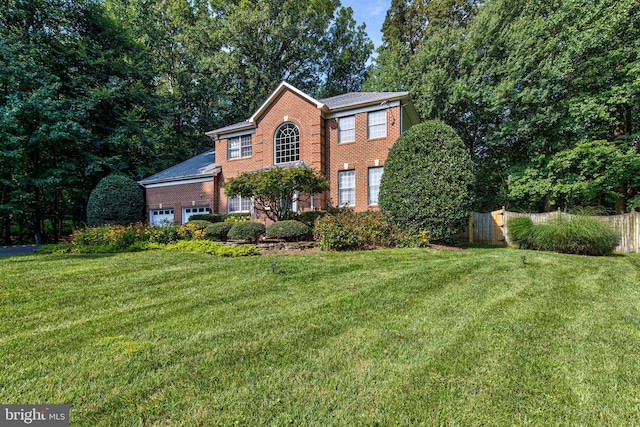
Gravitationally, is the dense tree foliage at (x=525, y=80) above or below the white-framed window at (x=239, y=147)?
above

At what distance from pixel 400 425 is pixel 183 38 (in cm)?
2905

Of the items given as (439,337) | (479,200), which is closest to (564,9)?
(479,200)

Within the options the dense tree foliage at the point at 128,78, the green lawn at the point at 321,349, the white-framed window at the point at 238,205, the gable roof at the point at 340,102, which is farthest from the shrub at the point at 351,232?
the dense tree foliage at the point at 128,78

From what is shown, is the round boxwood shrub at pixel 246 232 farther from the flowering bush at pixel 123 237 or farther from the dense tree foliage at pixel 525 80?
the dense tree foliage at pixel 525 80

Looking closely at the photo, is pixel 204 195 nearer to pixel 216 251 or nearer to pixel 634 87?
pixel 216 251

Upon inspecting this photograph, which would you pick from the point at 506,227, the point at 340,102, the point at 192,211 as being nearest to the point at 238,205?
the point at 192,211

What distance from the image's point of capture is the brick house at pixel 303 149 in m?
13.4

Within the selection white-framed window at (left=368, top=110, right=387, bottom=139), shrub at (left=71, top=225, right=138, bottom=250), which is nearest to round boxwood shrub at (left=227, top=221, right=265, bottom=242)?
shrub at (left=71, top=225, right=138, bottom=250)

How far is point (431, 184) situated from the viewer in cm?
980

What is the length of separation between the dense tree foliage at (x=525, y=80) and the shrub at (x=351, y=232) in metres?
10.3

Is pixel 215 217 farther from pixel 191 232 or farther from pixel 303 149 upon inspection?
pixel 303 149

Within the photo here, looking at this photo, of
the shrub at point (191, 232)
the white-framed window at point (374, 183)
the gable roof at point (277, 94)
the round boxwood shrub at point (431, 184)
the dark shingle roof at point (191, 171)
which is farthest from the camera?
the dark shingle roof at point (191, 171)

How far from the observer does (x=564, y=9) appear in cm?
1369

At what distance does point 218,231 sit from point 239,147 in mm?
7053
